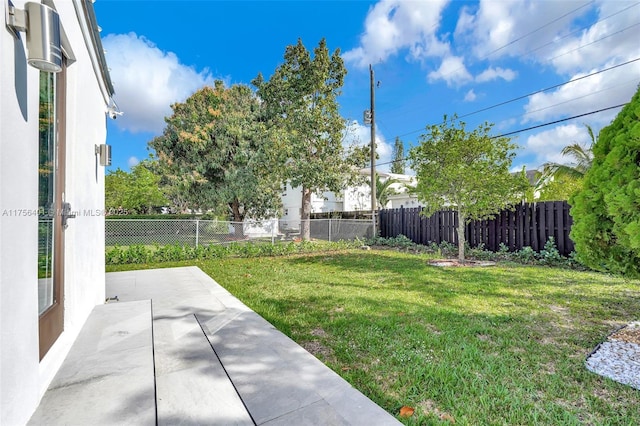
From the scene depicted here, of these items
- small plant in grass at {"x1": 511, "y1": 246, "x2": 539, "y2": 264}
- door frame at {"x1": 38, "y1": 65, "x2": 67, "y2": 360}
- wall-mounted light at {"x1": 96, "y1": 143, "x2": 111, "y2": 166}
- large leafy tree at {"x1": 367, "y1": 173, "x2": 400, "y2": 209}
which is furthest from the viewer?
large leafy tree at {"x1": 367, "y1": 173, "x2": 400, "y2": 209}

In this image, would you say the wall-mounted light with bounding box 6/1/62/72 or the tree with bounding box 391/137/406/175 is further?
the tree with bounding box 391/137/406/175

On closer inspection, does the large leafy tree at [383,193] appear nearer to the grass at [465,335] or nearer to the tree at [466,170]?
the tree at [466,170]

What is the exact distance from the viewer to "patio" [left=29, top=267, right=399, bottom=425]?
155 centimetres

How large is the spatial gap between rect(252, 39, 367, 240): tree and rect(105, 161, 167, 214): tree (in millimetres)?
11709

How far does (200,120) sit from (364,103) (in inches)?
306

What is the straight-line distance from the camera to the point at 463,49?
12.4 meters

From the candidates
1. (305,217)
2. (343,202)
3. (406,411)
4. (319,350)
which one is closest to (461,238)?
(319,350)

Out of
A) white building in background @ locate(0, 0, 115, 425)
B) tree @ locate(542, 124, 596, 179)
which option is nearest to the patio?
white building in background @ locate(0, 0, 115, 425)

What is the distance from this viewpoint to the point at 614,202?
2.59 meters

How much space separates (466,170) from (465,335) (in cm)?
598

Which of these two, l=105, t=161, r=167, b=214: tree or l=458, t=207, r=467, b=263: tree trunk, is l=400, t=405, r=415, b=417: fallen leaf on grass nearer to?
l=458, t=207, r=467, b=263: tree trunk

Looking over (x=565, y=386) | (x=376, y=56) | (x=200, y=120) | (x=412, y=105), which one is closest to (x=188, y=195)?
(x=200, y=120)

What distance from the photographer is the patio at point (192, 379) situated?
61.0 inches

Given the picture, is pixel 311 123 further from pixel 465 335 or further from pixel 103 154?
pixel 465 335
